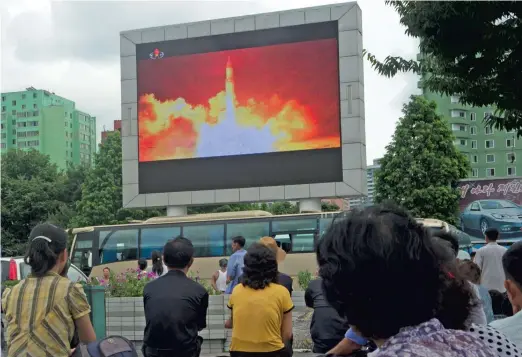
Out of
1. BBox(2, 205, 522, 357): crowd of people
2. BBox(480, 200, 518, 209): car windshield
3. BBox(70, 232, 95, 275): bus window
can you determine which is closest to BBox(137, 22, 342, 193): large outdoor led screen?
BBox(70, 232, 95, 275): bus window

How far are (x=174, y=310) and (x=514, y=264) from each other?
7.24 ft

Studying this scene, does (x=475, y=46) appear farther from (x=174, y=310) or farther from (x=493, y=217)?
(x=493, y=217)

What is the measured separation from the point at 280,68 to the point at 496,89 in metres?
15.1

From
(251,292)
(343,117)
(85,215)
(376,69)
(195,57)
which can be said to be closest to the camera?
(251,292)

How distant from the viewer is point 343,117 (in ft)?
69.8

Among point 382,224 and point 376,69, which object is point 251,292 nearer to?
point 382,224

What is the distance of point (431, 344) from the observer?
4.45 ft

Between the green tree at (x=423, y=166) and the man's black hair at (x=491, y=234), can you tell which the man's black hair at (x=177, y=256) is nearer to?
the man's black hair at (x=491, y=234)

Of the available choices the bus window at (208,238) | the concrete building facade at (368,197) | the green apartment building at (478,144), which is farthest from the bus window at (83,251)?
the green apartment building at (478,144)

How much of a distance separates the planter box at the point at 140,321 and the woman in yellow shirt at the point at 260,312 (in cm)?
390

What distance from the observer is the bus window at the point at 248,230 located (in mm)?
20359

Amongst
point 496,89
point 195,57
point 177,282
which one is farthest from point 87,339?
point 195,57

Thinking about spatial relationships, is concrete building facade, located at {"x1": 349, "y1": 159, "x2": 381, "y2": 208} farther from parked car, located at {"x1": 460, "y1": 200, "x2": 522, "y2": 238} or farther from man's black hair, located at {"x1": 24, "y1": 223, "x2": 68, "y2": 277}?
parked car, located at {"x1": 460, "y1": 200, "x2": 522, "y2": 238}

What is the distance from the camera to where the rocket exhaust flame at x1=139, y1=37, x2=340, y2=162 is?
70.7 ft
